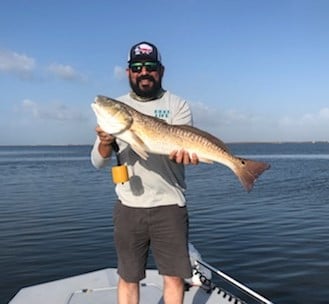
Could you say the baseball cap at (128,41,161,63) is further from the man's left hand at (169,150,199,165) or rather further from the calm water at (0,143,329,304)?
the calm water at (0,143,329,304)

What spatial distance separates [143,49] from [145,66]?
0.20 meters

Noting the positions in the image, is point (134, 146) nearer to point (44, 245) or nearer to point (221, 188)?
point (44, 245)

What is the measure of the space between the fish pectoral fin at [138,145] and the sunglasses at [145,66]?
0.79m

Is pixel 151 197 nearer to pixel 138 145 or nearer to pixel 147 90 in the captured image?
pixel 138 145

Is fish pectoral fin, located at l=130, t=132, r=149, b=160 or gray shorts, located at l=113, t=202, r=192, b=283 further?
gray shorts, located at l=113, t=202, r=192, b=283

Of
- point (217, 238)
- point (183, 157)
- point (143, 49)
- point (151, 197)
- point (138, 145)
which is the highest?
point (143, 49)

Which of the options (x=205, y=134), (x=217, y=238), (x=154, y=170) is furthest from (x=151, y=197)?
(x=217, y=238)

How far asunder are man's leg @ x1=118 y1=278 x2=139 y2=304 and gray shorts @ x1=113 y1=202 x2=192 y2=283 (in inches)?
4.6

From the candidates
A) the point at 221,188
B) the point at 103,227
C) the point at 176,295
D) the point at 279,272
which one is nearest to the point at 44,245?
the point at 103,227

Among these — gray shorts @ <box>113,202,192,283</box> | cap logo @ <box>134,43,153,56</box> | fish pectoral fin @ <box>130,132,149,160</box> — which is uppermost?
cap logo @ <box>134,43,153,56</box>

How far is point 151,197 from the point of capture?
16.6 ft

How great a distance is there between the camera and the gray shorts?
504 centimetres

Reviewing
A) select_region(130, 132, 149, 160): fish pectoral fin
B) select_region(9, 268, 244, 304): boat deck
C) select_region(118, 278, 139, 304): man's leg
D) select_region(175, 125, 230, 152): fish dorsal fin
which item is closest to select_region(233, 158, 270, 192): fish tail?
select_region(175, 125, 230, 152): fish dorsal fin

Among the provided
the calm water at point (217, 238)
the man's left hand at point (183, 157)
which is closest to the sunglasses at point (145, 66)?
the man's left hand at point (183, 157)
